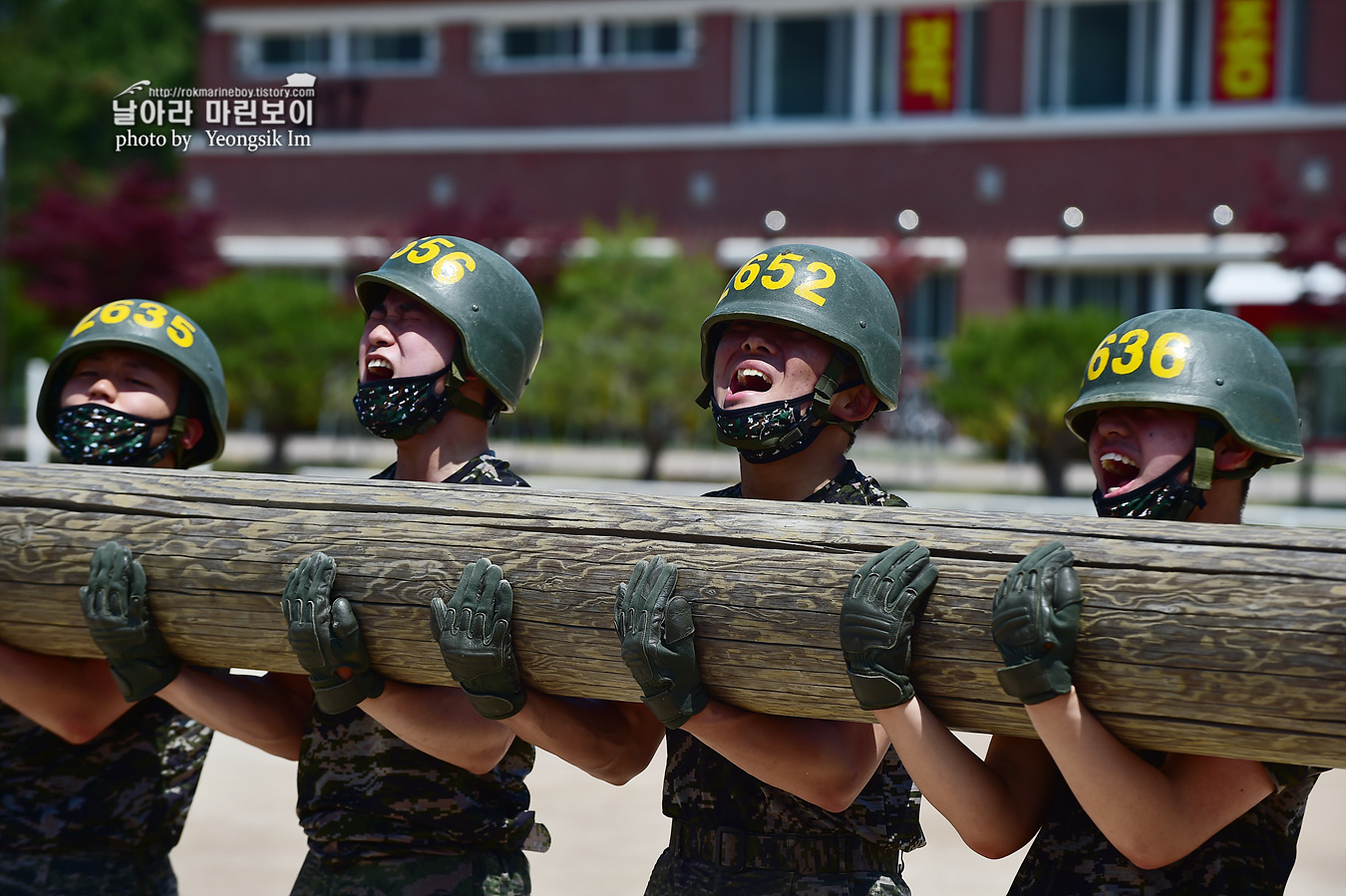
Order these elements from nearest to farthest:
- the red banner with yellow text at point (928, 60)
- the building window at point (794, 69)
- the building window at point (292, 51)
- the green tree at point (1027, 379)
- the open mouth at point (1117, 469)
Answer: the open mouth at point (1117, 469) < the green tree at point (1027, 379) < the red banner with yellow text at point (928, 60) < the building window at point (794, 69) < the building window at point (292, 51)

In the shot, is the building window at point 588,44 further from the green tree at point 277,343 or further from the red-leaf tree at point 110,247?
the green tree at point 277,343

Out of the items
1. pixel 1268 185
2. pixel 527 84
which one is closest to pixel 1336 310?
pixel 1268 185

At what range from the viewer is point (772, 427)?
10.2 feet

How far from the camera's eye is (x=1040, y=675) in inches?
94.0

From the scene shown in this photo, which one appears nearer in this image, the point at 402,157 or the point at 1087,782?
the point at 1087,782

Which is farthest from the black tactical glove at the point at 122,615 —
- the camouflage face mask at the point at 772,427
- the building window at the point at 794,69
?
the building window at the point at 794,69

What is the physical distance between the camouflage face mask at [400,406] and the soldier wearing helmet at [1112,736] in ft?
4.77

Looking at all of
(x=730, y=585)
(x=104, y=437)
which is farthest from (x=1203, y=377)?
(x=104, y=437)

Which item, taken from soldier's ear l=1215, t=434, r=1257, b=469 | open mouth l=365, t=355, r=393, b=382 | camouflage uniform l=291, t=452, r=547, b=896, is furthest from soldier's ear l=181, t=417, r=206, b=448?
soldier's ear l=1215, t=434, r=1257, b=469

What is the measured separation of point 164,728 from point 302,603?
106cm

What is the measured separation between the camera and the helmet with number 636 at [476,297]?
3.62 metres

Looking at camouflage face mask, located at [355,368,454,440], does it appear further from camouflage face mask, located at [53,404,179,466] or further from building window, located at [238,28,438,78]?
building window, located at [238,28,438,78]

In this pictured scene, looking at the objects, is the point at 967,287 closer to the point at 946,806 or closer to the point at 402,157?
the point at 402,157

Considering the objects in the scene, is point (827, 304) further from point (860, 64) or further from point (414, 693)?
point (860, 64)
